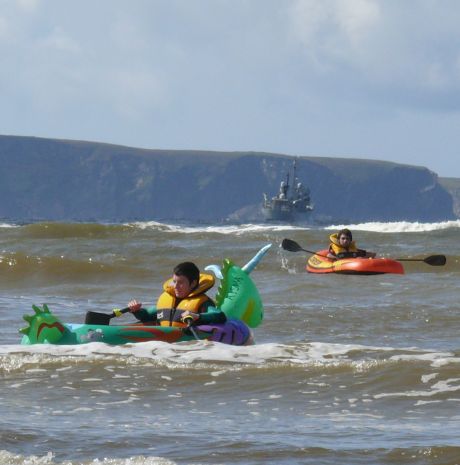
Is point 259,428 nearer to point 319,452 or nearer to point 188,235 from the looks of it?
point 319,452

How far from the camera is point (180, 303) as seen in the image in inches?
464

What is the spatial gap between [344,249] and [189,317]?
1350 cm

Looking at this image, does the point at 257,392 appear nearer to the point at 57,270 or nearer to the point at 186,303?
the point at 186,303

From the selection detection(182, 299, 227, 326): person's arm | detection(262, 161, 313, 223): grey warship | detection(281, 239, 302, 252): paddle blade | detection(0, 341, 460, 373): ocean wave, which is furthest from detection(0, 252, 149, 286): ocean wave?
detection(262, 161, 313, 223): grey warship

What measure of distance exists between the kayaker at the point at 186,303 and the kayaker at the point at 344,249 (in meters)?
12.4

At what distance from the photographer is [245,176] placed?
188m

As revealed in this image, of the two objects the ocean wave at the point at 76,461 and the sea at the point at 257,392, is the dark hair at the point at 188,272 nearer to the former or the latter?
the sea at the point at 257,392

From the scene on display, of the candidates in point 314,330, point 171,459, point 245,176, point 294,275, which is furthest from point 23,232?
point 245,176

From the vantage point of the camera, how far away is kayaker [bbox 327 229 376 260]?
80.1 ft

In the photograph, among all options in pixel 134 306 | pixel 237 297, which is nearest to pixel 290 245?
pixel 237 297

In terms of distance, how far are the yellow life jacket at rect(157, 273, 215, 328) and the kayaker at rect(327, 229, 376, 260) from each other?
1246cm

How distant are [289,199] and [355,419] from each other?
4126 inches

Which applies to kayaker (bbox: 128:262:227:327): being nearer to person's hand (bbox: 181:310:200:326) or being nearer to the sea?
person's hand (bbox: 181:310:200:326)

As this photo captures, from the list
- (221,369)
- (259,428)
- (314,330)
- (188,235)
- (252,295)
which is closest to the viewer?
(259,428)
